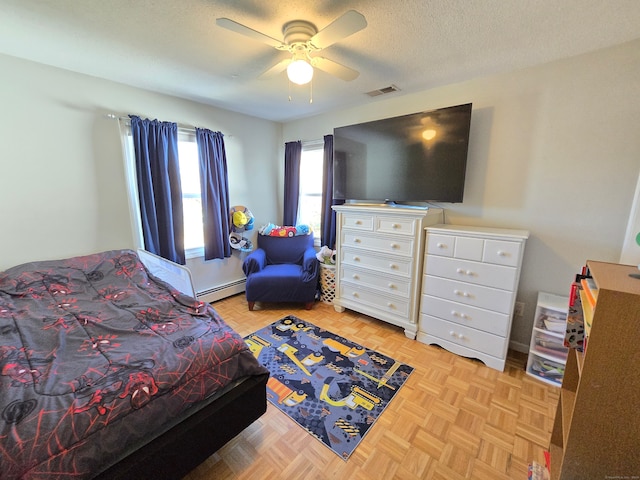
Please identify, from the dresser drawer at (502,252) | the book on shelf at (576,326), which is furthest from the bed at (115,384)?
the dresser drawer at (502,252)

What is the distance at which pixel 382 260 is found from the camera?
256cm

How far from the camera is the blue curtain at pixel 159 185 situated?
8.04ft

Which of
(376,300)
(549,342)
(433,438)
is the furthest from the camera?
(376,300)

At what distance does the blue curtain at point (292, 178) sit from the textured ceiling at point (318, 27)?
1177mm

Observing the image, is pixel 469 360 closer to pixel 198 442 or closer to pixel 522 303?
pixel 522 303

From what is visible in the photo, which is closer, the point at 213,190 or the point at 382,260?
the point at 382,260

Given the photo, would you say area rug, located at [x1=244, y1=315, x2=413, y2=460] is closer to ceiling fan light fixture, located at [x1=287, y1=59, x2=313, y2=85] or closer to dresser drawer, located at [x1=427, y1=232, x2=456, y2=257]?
dresser drawer, located at [x1=427, y1=232, x2=456, y2=257]

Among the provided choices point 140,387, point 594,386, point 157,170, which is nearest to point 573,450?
point 594,386

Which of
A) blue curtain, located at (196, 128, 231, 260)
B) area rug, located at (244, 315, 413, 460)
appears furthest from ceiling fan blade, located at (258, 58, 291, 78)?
area rug, located at (244, 315, 413, 460)

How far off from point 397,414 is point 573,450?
95 cm

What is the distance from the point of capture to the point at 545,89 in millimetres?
1956

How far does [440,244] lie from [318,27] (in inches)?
69.4

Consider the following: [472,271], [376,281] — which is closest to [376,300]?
[376,281]

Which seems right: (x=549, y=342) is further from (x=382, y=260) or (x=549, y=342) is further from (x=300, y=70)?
(x=300, y=70)
